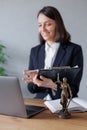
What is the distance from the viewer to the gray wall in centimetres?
312

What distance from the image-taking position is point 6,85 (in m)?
1.26

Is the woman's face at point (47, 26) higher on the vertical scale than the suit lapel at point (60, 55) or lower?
higher

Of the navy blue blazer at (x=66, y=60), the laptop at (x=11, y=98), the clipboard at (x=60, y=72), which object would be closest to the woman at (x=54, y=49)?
the navy blue blazer at (x=66, y=60)

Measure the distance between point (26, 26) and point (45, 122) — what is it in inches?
89.0

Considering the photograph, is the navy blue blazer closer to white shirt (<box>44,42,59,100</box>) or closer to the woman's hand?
white shirt (<box>44,42,59,100</box>)

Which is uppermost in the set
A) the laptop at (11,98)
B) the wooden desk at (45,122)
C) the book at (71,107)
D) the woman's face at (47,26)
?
the woman's face at (47,26)

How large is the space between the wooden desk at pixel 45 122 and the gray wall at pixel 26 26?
1.90 meters

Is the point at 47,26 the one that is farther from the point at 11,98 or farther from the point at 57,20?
the point at 11,98

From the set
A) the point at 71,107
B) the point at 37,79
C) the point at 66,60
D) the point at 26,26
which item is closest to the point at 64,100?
the point at 71,107

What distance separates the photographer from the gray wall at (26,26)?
312 cm

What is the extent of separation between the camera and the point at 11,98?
1277mm

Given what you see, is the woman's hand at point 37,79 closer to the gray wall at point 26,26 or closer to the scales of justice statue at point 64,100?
the scales of justice statue at point 64,100

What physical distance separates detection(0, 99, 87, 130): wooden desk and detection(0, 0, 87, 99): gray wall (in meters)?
1.90
